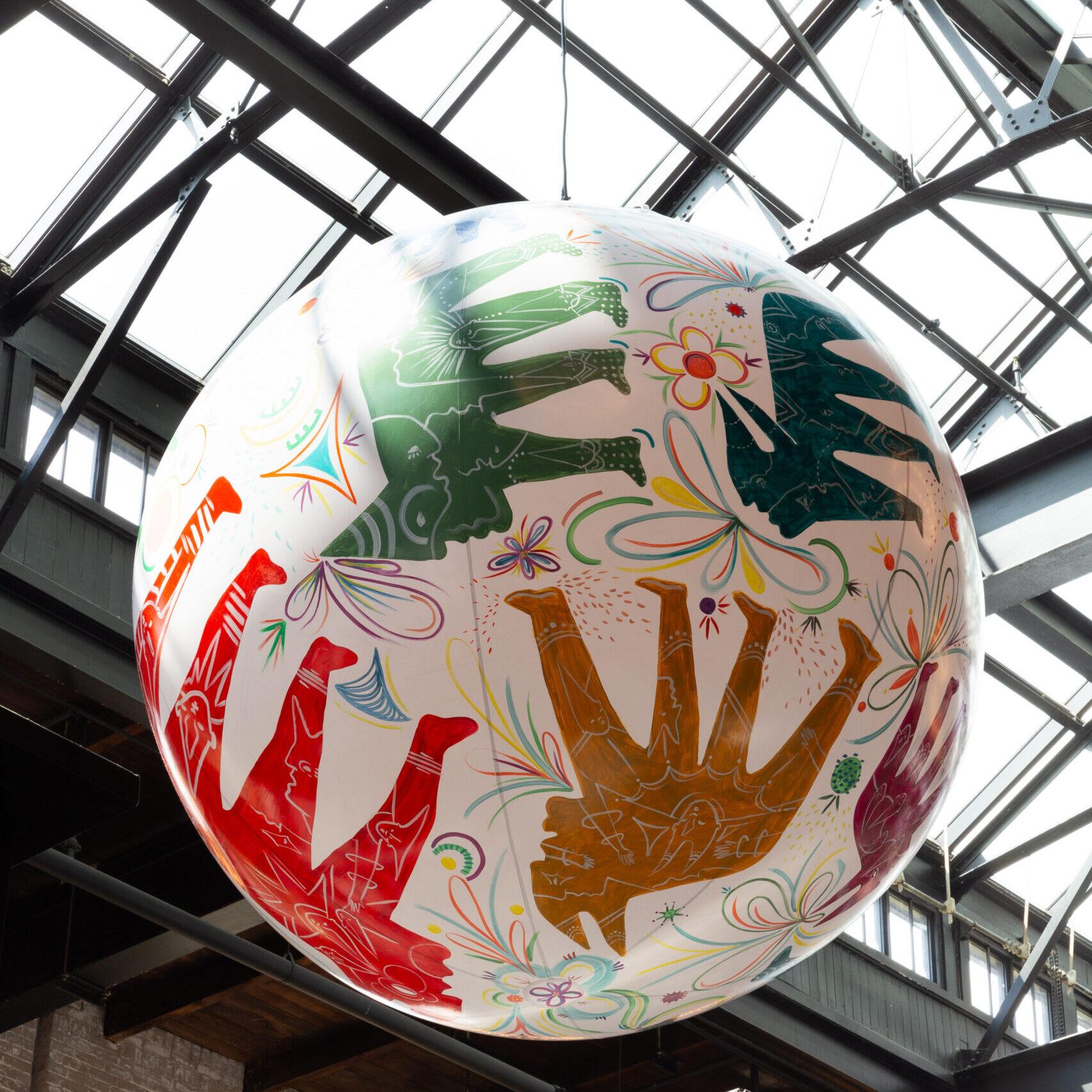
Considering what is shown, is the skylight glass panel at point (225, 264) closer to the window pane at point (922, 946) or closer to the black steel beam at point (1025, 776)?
the black steel beam at point (1025, 776)

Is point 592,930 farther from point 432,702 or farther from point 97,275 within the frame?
point 97,275

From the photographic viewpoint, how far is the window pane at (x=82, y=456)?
357 inches

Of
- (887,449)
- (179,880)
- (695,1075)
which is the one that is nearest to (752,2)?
(179,880)

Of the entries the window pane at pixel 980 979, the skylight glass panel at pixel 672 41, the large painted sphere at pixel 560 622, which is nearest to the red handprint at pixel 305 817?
the large painted sphere at pixel 560 622

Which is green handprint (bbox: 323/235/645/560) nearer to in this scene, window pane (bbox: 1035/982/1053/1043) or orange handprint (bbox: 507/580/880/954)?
orange handprint (bbox: 507/580/880/954)

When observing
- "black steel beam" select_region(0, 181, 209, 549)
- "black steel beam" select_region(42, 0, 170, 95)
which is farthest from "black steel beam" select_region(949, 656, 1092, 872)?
"black steel beam" select_region(0, 181, 209, 549)

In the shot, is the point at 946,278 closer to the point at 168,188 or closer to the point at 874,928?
the point at 874,928

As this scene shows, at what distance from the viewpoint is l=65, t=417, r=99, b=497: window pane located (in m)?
9.07

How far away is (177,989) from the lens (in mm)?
10383

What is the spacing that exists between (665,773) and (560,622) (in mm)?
248

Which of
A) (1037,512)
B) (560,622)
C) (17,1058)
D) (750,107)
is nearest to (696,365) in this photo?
(560,622)

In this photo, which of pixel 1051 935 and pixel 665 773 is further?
pixel 1051 935

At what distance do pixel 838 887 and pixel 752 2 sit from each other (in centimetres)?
934

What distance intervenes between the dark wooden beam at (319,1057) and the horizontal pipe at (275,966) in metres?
1.31
